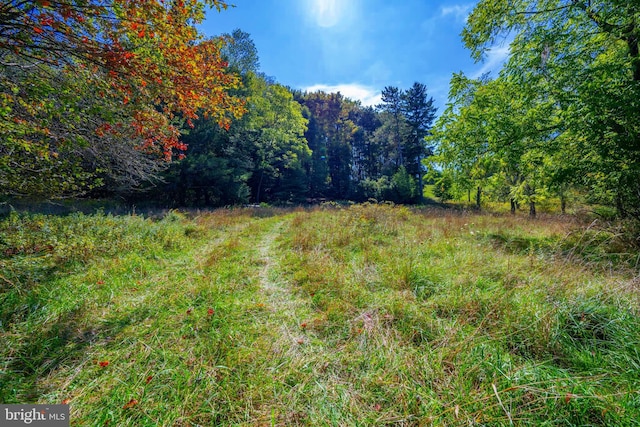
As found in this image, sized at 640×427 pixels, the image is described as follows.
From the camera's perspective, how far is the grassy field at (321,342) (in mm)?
1558

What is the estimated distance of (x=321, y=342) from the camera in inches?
92.4

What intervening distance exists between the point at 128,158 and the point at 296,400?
682cm

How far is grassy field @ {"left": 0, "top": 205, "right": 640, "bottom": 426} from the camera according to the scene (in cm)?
156

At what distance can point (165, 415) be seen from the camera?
1.54 metres

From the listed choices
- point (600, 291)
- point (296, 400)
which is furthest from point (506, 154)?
point (296, 400)

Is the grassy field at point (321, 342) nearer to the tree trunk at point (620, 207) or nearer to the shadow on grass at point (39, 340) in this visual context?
the shadow on grass at point (39, 340)

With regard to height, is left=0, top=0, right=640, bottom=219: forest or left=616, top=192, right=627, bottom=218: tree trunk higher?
left=0, top=0, right=640, bottom=219: forest

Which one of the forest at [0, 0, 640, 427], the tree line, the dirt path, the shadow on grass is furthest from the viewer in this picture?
the tree line

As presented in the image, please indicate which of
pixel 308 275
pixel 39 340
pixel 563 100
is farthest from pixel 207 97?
pixel 563 100

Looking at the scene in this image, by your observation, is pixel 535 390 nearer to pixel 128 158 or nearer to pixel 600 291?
pixel 600 291

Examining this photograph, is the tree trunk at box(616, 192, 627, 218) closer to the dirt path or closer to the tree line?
the tree line

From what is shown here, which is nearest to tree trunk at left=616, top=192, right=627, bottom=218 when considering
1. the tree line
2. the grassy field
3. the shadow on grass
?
the tree line

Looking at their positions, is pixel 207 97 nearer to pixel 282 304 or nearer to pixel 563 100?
pixel 282 304

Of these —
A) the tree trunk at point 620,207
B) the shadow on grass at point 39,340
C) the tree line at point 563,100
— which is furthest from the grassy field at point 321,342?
the tree line at point 563,100
